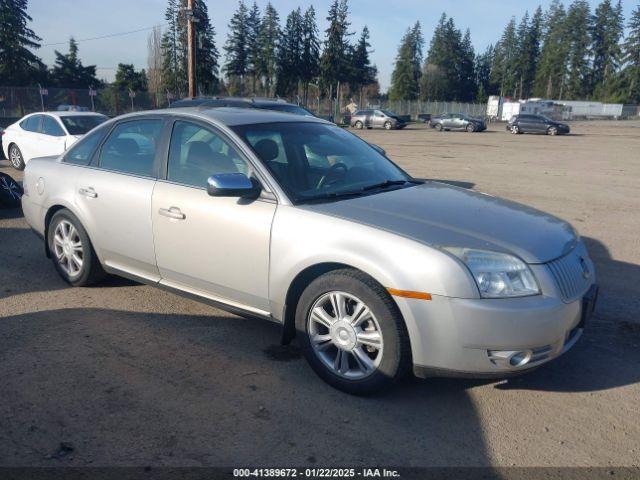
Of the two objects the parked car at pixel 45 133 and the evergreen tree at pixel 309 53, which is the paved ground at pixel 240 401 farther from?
the evergreen tree at pixel 309 53

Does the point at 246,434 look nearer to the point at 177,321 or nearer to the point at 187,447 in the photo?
the point at 187,447

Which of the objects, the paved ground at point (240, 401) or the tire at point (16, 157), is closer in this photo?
the paved ground at point (240, 401)

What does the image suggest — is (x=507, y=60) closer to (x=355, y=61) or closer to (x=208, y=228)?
(x=355, y=61)

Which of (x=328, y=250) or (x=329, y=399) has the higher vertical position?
(x=328, y=250)

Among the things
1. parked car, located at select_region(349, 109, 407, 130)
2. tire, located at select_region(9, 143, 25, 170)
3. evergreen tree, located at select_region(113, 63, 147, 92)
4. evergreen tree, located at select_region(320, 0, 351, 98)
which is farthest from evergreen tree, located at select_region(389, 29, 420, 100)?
tire, located at select_region(9, 143, 25, 170)

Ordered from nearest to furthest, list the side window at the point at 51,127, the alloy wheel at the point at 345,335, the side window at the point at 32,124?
the alloy wheel at the point at 345,335 < the side window at the point at 51,127 < the side window at the point at 32,124

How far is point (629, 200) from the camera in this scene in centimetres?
1062

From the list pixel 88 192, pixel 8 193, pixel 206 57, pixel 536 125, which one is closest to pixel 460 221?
pixel 88 192

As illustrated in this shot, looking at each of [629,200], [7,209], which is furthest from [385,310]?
[629,200]

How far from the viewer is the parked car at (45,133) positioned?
11.8 m

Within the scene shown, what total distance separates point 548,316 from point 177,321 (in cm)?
281

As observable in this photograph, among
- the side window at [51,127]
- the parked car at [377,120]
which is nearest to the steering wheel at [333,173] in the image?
the side window at [51,127]

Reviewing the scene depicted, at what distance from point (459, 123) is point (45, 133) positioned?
123 feet

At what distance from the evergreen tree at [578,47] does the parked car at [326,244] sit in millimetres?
115633
